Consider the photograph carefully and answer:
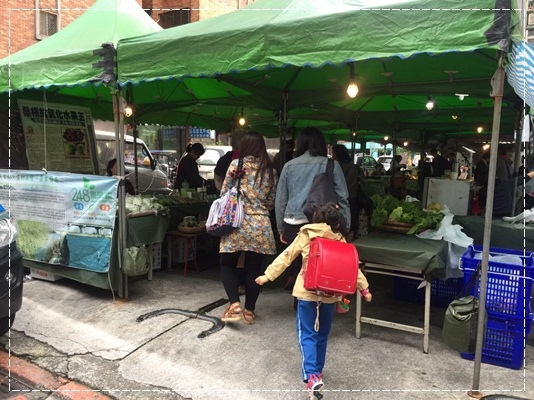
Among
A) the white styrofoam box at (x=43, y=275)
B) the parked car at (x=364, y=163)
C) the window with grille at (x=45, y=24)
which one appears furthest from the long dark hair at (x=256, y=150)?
the window with grille at (x=45, y=24)

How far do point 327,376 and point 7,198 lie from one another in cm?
463

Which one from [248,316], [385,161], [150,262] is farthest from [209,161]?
[385,161]

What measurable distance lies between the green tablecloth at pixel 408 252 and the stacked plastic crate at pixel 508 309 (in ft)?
1.31

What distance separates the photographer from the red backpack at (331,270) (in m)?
2.76

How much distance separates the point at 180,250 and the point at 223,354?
2569 mm

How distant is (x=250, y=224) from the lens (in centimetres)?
406

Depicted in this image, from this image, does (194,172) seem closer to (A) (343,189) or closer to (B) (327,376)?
(A) (343,189)

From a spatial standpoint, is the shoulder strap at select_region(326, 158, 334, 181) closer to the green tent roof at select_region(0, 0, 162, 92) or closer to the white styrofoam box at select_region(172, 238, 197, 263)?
the green tent roof at select_region(0, 0, 162, 92)

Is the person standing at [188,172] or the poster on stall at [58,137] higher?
the poster on stall at [58,137]

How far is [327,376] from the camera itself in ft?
10.9

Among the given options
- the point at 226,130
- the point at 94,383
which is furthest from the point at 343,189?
the point at 226,130

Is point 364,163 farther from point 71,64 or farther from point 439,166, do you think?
point 71,64

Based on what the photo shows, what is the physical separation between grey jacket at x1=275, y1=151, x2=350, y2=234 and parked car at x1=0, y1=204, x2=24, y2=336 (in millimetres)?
2326

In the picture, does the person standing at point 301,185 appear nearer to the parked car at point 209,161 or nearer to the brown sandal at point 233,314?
the brown sandal at point 233,314
